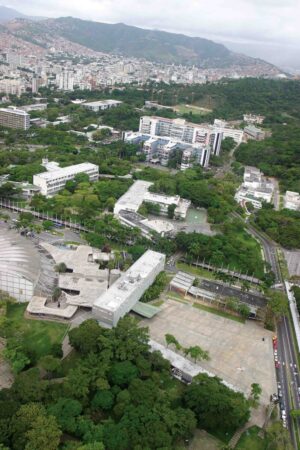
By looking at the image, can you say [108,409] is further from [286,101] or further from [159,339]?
[286,101]

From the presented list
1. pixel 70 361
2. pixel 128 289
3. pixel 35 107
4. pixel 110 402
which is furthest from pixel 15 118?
pixel 110 402

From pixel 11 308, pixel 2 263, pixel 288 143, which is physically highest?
pixel 288 143

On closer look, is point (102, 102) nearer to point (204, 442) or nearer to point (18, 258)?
point (18, 258)

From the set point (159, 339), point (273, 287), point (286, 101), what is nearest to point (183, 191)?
point (273, 287)

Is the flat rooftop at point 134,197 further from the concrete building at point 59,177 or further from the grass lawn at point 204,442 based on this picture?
the grass lawn at point 204,442

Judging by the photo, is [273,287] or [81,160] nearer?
[273,287]

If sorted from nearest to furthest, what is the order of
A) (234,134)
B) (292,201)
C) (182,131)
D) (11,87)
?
(292,201) → (182,131) → (234,134) → (11,87)

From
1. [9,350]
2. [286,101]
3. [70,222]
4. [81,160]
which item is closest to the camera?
[9,350]
